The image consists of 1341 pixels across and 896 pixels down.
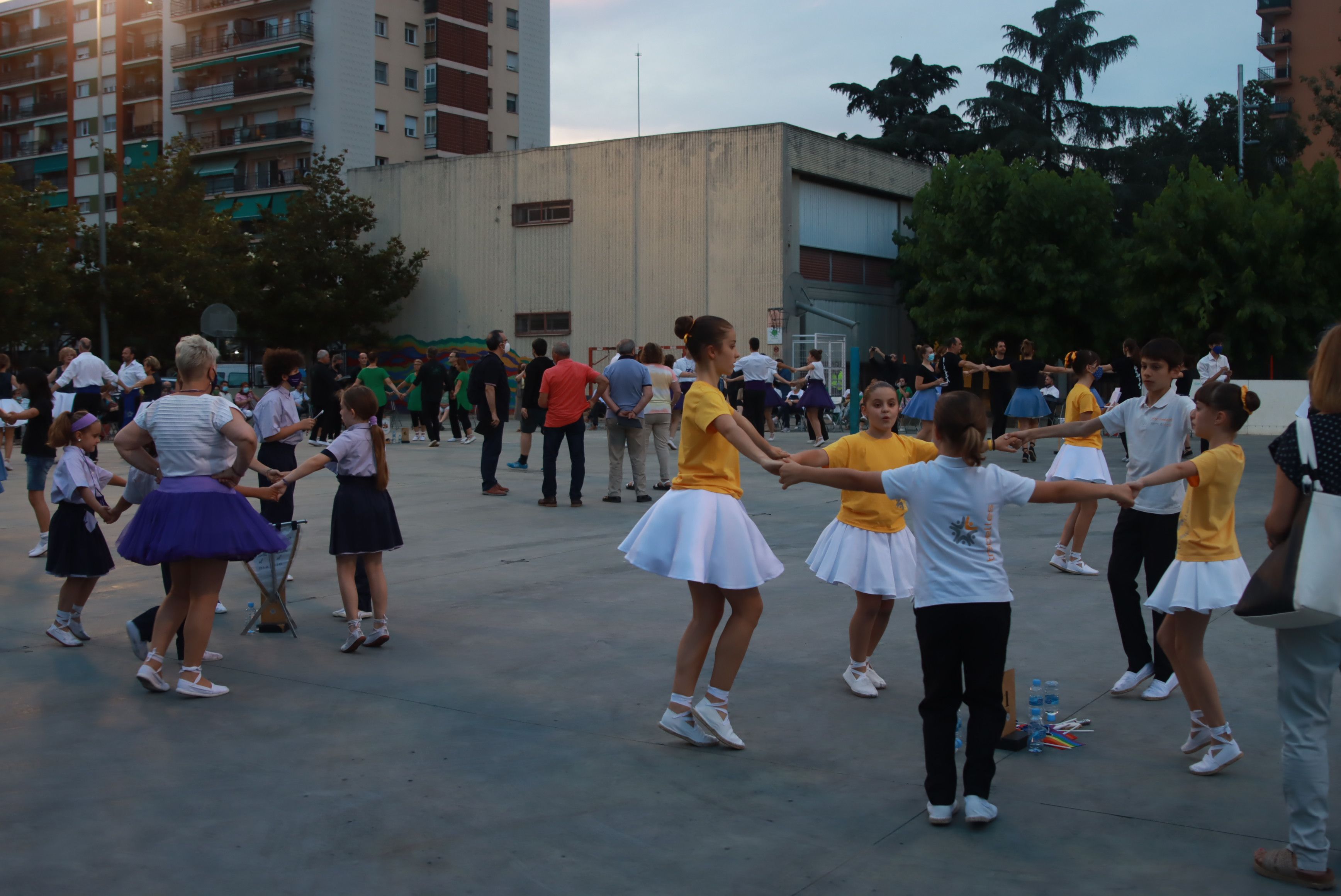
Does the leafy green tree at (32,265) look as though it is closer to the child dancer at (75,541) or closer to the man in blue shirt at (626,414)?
the man in blue shirt at (626,414)

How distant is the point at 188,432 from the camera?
223 inches

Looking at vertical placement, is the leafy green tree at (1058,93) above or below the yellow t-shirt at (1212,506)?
above

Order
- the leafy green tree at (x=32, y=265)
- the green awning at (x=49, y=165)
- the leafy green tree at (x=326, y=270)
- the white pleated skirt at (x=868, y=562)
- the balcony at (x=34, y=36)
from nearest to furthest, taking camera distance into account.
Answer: the white pleated skirt at (x=868, y=562)
the leafy green tree at (x=32, y=265)
the leafy green tree at (x=326, y=270)
the green awning at (x=49, y=165)
the balcony at (x=34, y=36)

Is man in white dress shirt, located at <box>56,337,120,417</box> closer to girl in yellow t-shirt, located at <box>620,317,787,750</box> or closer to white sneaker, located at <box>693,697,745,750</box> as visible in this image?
girl in yellow t-shirt, located at <box>620,317,787,750</box>

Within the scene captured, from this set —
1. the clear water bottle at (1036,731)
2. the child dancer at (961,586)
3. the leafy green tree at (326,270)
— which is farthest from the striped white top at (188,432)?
the leafy green tree at (326,270)

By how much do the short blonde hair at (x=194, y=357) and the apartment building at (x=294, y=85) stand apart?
50.5 m

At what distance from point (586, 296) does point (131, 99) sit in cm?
4362

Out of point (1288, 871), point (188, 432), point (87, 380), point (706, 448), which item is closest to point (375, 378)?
point (87, 380)

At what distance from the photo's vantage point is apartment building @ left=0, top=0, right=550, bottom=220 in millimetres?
58125

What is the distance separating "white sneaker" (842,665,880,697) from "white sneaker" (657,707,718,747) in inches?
38.8

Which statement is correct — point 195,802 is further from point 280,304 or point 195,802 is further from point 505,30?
point 505,30

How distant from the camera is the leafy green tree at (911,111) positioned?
52844 millimetres

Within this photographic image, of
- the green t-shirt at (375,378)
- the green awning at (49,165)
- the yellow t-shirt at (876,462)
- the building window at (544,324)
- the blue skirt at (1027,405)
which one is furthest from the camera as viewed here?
the green awning at (49,165)

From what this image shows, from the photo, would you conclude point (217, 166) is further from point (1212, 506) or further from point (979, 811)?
point (979, 811)
